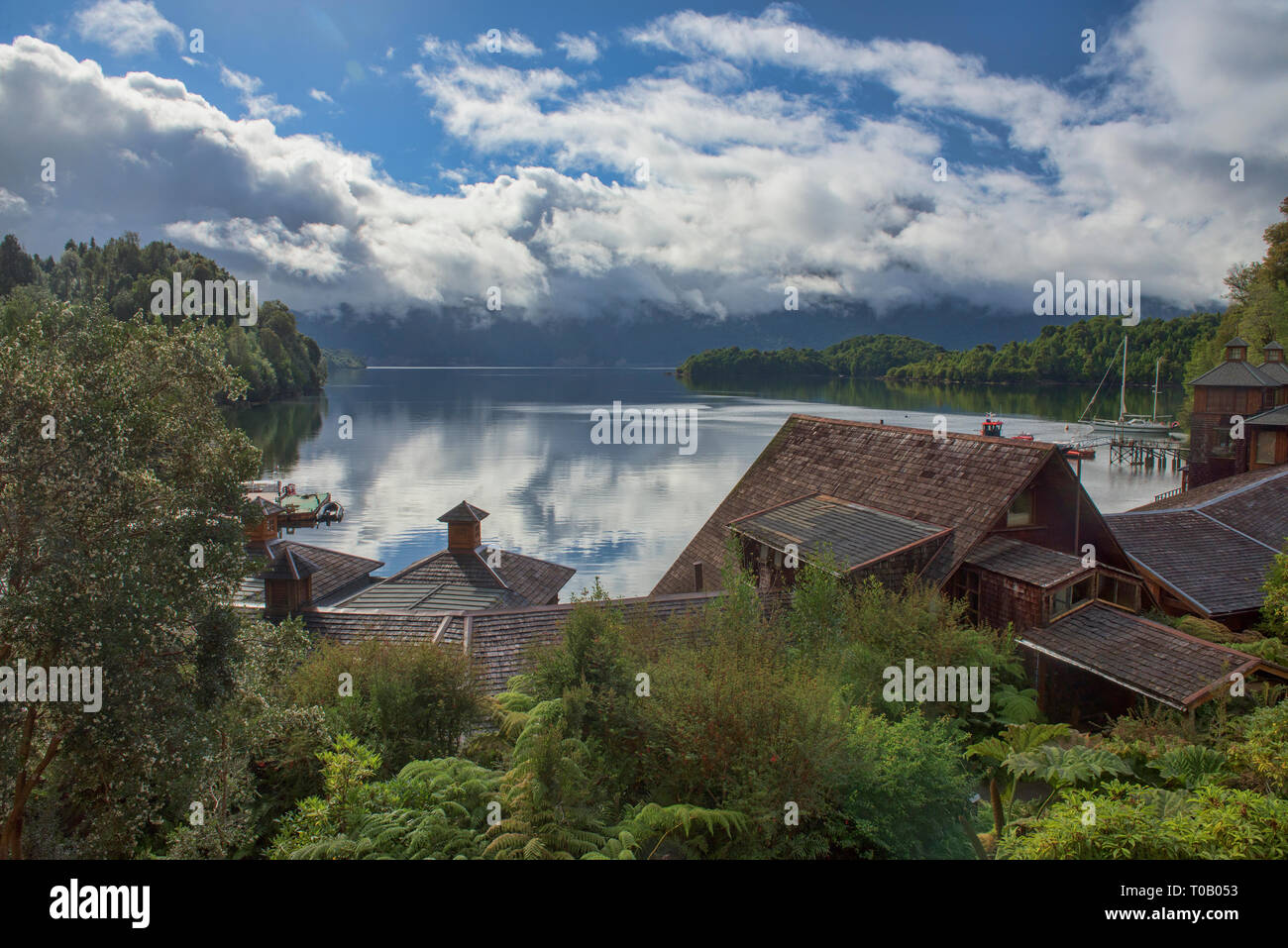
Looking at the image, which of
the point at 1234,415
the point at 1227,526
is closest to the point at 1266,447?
the point at 1234,415

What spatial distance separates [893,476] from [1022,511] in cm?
464

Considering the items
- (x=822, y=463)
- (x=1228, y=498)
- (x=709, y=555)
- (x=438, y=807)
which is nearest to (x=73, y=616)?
(x=438, y=807)

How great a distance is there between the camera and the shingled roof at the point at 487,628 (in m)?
19.5

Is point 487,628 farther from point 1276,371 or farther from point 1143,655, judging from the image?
point 1276,371

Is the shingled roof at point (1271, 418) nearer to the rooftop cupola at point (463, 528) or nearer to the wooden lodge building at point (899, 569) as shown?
the wooden lodge building at point (899, 569)

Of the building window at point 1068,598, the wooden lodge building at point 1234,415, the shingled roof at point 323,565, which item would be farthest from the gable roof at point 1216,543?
the shingled roof at point 323,565

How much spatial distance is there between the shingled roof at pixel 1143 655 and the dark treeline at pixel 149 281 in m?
120

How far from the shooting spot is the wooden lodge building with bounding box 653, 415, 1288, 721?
2088 centimetres

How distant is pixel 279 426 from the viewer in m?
130

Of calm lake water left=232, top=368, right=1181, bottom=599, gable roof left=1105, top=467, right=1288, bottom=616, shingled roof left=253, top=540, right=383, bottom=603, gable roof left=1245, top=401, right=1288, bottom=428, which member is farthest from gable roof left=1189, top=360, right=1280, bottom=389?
shingled roof left=253, top=540, right=383, bottom=603

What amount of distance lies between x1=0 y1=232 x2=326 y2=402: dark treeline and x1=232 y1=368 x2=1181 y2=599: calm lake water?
6.99m

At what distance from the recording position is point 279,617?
2559cm

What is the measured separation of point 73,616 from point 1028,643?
2089 cm

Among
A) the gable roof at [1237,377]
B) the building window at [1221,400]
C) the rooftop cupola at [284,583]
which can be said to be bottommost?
the rooftop cupola at [284,583]
